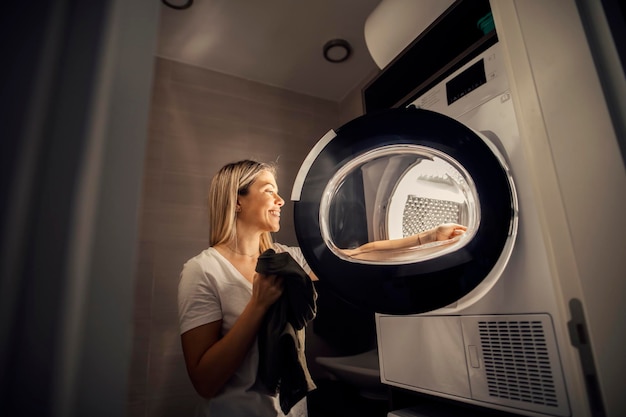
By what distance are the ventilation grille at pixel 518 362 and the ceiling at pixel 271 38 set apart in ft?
4.60

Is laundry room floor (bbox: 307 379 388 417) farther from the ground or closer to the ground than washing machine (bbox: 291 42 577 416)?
closer to the ground

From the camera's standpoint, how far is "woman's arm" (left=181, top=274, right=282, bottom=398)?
3.20 feet

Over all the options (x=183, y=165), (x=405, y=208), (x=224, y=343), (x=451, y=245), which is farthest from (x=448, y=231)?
(x=183, y=165)

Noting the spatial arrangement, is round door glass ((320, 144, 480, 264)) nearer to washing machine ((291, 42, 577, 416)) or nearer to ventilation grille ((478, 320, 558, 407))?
washing machine ((291, 42, 577, 416))

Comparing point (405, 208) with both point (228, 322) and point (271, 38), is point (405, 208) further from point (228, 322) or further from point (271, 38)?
point (271, 38)

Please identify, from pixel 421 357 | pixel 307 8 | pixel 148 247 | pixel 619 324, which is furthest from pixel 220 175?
pixel 619 324

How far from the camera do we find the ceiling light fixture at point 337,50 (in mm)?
1618

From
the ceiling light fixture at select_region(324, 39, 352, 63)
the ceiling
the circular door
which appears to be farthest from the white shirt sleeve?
the ceiling light fixture at select_region(324, 39, 352, 63)

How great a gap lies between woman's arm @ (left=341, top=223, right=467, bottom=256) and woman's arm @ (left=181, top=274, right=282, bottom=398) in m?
0.30

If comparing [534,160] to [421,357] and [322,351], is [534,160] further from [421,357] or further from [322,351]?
[322,351]

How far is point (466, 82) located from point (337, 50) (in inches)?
40.5

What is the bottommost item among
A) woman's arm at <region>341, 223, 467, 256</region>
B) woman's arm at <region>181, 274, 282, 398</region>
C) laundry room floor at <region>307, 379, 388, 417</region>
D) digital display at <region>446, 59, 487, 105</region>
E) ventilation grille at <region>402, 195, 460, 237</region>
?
laundry room floor at <region>307, 379, 388, 417</region>

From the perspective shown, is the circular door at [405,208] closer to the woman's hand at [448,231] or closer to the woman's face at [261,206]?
the woman's hand at [448,231]

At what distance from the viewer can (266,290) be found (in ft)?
3.31
